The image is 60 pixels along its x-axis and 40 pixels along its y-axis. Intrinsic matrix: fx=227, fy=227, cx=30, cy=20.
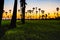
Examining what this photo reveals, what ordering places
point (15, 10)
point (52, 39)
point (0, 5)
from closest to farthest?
point (52, 39) → point (0, 5) → point (15, 10)

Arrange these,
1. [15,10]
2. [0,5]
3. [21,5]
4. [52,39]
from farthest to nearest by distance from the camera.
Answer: [21,5] < [15,10] < [0,5] < [52,39]

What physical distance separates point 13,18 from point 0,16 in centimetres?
1135

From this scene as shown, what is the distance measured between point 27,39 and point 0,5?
7.97 meters

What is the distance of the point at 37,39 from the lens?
3039 centimetres

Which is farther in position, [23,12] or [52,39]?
[23,12]

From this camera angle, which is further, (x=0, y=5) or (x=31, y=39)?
(x=0, y=5)

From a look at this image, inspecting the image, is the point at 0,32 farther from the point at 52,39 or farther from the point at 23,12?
the point at 23,12

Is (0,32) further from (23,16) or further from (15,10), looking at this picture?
(23,16)

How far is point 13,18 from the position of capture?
4650 centimetres

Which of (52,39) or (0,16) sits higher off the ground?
(0,16)

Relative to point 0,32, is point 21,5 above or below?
above

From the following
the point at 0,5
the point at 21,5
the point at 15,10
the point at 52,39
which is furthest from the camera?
the point at 21,5

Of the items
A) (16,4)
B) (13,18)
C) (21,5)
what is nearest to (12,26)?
(13,18)

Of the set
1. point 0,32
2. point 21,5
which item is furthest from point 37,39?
point 21,5
